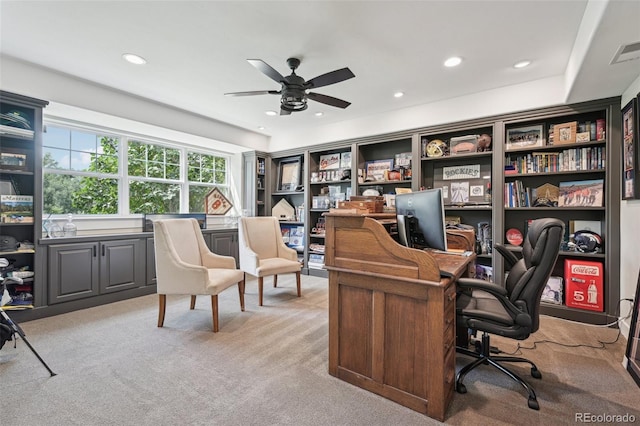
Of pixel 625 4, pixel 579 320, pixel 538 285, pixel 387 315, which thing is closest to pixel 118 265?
pixel 387 315

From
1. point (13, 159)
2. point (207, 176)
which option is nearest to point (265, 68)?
point (13, 159)

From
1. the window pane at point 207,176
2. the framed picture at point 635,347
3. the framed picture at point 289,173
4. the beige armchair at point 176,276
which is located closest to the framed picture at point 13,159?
the beige armchair at point 176,276

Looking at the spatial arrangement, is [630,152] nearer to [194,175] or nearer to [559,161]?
[559,161]

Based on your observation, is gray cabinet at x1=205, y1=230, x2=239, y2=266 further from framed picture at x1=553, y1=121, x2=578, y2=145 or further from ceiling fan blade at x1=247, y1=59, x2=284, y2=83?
framed picture at x1=553, y1=121, x2=578, y2=145

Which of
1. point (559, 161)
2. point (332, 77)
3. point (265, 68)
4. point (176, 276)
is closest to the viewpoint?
point (265, 68)

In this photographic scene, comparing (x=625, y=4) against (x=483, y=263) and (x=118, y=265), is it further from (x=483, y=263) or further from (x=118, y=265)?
(x=118, y=265)

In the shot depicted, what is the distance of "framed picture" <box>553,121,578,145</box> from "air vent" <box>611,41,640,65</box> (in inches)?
40.7

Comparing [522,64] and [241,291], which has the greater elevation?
[522,64]

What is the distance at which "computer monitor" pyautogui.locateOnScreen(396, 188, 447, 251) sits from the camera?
185 centimetres

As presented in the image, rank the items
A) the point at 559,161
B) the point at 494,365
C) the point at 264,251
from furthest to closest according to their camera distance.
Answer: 1. the point at 264,251
2. the point at 559,161
3. the point at 494,365

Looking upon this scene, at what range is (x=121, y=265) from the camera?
365cm

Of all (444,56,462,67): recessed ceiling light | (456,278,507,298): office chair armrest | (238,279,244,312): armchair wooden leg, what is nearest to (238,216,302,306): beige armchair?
(238,279,244,312): armchair wooden leg

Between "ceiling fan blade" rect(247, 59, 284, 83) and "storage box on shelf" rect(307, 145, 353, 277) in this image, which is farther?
"storage box on shelf" rect(307, 145, 353, 277)

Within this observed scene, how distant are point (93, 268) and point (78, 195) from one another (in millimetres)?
1118
